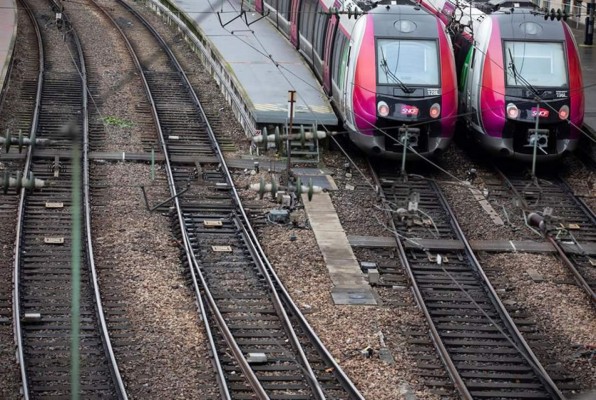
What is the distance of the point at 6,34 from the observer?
36.4 m

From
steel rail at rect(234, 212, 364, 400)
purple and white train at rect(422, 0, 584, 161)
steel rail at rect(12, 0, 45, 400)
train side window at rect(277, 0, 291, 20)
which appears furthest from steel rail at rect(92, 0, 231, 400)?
purple and white train at rect(422, 0, 584, 161)

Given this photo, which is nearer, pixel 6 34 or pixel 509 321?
pixel 509 321

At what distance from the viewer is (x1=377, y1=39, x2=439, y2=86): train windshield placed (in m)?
23.2

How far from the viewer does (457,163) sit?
25.5 metres

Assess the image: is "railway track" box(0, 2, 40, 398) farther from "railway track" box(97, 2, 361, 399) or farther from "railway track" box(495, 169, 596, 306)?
"railway track" box(495, 169, 596, 306)

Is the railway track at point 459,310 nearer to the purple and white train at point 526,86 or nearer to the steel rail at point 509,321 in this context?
the steel rail at point 509,321

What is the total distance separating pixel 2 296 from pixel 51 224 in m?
3.28

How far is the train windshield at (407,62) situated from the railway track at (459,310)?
1.91 metres

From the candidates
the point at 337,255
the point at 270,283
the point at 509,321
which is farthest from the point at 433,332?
the point at 337,255

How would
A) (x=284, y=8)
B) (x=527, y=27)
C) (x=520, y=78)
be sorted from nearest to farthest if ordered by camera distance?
(x=520, y=78)
(x=527, y=27)
(x=284, y=8)

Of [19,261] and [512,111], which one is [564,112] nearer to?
[512,111]

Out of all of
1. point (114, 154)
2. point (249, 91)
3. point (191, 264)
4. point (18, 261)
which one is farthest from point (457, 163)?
point (18, 261)

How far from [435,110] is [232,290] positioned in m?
6.77

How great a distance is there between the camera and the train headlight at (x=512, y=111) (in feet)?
76.5
